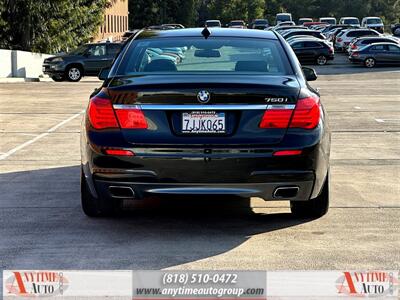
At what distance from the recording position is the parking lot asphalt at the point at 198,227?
18.3ft

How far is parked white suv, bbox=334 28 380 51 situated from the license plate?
142 ft

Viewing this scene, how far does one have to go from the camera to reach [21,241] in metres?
6.11

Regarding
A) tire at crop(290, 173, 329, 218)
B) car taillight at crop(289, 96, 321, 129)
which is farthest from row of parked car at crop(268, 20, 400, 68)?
car taillight at crop(289, 96, 321, 129)

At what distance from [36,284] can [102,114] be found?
1.62 meters

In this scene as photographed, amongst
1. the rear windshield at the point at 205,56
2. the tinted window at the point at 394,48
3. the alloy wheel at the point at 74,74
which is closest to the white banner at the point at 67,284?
the rear windshield at the point at 205,56

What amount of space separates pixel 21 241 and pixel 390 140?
24.0 ft

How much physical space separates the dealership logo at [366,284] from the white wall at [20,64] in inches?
999

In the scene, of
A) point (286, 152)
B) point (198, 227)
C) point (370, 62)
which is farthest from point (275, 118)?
point (370, 62)

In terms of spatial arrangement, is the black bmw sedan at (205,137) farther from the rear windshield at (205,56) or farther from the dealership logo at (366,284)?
the dealership logo at (366,284)

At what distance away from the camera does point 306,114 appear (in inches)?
235

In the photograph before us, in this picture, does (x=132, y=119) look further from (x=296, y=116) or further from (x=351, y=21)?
(x=351, y=21)

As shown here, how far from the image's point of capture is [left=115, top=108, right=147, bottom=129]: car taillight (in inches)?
231

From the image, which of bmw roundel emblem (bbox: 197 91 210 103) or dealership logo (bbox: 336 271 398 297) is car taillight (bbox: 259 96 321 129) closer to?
bmw roundel emblem (bbox: 197 91 210 103)

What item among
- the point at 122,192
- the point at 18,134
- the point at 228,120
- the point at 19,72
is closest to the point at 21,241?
the point at 122,192
